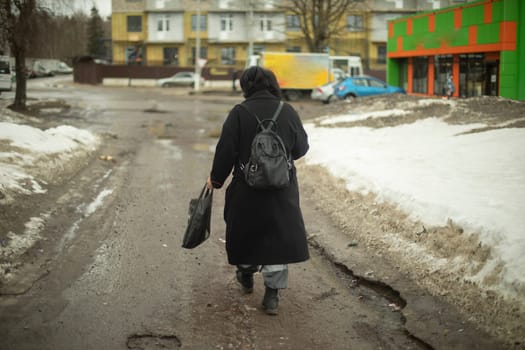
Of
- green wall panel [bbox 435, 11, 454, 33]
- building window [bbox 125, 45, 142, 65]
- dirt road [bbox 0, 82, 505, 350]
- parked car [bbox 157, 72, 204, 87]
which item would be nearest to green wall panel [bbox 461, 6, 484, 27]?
green wall panel [bbox 435, 11, 454, 33]

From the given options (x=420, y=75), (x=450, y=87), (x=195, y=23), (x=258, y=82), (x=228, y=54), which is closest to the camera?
(x=258, y=82)

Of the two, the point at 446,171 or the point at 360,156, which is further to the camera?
the point at 360,156

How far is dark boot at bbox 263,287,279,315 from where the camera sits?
200 inches

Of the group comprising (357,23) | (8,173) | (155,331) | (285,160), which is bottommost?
(155,331)

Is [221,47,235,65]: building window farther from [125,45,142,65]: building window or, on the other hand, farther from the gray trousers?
the gray trousers

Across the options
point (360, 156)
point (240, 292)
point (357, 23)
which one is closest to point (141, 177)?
point (360, 156)

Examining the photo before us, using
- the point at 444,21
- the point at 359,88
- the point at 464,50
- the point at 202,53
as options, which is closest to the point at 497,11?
the point at 464,50

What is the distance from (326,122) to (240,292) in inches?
589

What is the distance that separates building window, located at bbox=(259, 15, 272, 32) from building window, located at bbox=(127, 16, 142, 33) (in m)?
12.3

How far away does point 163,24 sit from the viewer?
214ft

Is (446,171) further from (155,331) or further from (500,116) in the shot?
(500,116)

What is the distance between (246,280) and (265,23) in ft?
197

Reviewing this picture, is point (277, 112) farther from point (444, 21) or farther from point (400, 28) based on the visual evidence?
point (400, 28)

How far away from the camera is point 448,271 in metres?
5.63
